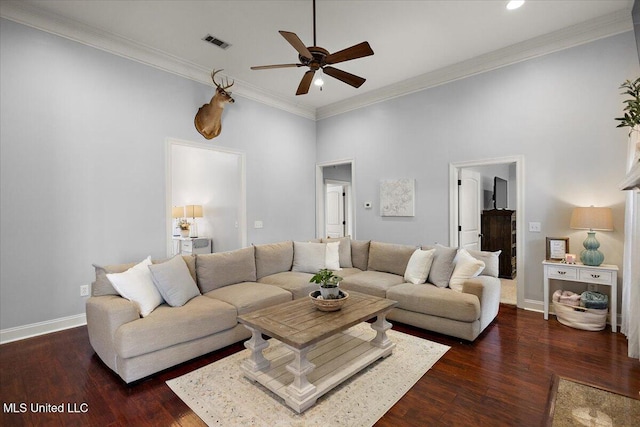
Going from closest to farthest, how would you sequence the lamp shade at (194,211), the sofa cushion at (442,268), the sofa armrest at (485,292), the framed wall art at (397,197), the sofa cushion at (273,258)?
1. the sofa armrest at (485,292)
2. the sofa cushion at (442,268)
3. the sofa cushion at (273,258)
4. the framed wall art at (397,197)
5. the lamp shade at (194,211)

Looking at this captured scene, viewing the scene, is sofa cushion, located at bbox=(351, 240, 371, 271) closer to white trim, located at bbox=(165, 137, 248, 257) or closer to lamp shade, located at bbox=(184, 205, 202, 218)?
white trim, located at bbox=(165, 137, 248, 257)

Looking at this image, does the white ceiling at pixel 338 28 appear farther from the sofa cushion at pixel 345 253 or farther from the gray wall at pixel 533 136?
the sofa cushion at pixel 345 253

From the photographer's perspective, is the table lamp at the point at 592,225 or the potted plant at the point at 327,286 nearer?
the potted plant at the point at 327,286

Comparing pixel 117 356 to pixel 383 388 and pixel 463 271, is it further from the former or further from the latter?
pixel 463 271

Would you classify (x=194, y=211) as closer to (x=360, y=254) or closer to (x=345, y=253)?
(x=345, y=253)

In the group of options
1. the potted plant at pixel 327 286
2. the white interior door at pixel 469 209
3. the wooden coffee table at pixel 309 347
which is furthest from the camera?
the white interior door at pixel 469 209

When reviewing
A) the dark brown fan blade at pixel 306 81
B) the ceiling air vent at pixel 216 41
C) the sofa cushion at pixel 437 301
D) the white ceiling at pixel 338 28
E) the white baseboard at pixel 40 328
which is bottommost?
the white baseboard at pixel 40 328

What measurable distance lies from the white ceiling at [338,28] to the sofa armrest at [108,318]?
9.81 feet

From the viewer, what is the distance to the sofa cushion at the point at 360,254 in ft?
14.8

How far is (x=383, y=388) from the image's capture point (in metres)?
2.21

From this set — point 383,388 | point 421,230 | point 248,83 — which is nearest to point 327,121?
point 248,83

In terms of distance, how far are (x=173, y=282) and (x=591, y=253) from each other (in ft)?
14.6

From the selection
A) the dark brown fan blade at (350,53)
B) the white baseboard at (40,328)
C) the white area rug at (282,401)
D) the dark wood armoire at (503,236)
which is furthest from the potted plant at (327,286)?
the dark wood armoire at (503,236)

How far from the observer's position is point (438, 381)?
91.2 inches
